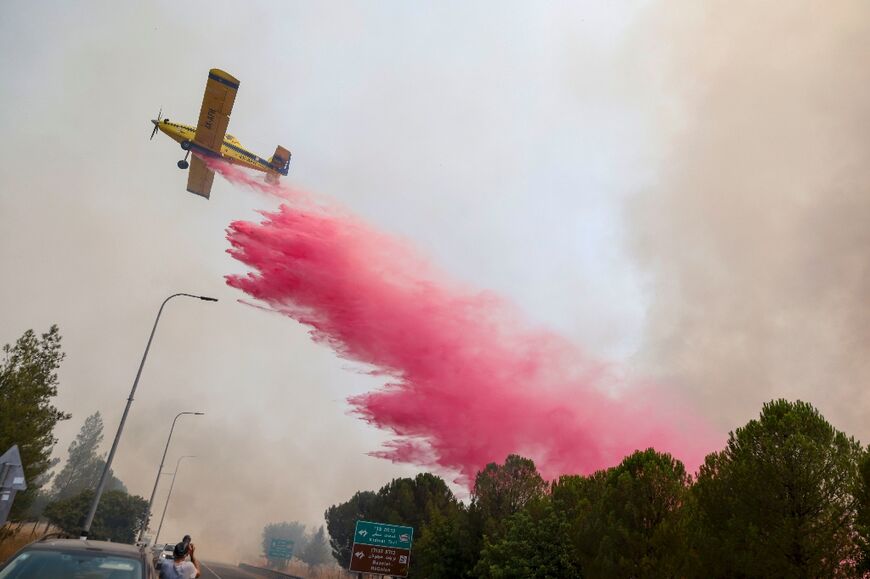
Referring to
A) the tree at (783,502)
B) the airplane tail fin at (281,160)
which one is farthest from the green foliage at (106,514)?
the tree at (783,502)

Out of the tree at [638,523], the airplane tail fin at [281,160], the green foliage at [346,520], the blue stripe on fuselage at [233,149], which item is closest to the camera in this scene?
the tree at [638,523]

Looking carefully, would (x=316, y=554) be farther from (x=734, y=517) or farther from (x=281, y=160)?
(x=734, y=517)

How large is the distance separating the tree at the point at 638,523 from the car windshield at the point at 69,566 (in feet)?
82.2

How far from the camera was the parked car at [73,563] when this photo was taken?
222 inches

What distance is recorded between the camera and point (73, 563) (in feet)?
19.2

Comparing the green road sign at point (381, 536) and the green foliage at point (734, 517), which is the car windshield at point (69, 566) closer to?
the green foliage at point (734, 517)

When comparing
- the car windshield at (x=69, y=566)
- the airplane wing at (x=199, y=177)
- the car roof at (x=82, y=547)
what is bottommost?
the car windshield at (x=69, y=566)

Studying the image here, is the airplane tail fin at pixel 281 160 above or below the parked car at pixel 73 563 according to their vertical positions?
above

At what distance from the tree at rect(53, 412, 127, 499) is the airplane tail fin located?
16318cm

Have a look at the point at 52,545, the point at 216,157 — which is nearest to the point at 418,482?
the point at 216,157

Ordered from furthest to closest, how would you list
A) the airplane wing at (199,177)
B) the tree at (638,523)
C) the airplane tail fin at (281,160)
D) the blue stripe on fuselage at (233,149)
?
the airplane tail fin at (281,160)
the airplane wing at (199,177)
the blue stripe on fuselage at (233,149)
the tree at (638,523)

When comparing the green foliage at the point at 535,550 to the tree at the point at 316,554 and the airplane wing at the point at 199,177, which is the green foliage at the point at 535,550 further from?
the tree at the point at 316,554

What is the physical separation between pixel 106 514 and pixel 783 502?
91.2 m

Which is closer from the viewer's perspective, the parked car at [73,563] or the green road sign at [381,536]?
the parked car at [73,563]
